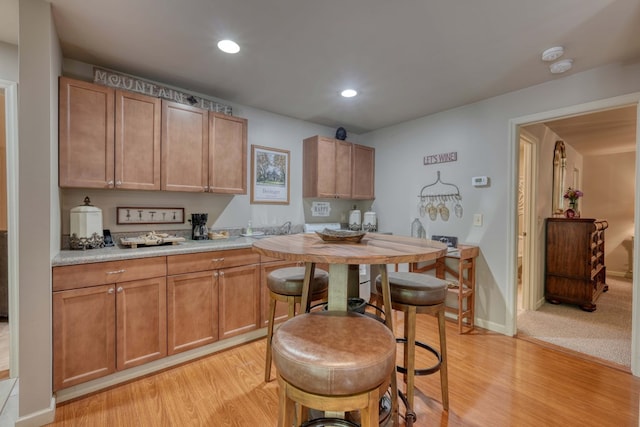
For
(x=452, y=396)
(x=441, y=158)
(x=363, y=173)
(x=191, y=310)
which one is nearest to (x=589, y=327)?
(x=452, y=396)

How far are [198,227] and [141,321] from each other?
0.93 meters

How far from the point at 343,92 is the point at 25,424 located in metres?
3.20

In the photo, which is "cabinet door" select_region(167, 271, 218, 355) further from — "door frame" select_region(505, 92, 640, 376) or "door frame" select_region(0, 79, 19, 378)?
"door frame" select_region(505, 92, 640, 376)

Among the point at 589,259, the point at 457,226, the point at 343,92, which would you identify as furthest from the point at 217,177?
the point at 589,259

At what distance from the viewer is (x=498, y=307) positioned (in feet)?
9.31

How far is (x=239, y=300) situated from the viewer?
98.1 inches

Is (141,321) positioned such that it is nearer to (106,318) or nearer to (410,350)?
(106,318)

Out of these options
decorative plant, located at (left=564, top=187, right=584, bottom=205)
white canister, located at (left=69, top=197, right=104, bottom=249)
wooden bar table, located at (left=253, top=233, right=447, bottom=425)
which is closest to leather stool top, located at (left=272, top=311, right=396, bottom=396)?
wooden bar table, located at (left=253, top=233, right=447, bottom=425)

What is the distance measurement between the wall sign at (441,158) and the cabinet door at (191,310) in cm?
267

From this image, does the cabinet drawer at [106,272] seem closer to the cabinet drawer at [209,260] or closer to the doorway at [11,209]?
the cabinet drawer at [209,260]

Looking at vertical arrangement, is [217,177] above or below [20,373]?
above

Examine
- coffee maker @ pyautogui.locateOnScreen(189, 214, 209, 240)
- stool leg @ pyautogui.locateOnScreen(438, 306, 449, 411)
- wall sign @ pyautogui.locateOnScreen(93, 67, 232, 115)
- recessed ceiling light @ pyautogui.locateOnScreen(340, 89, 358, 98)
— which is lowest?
stool leg @ pyautogui.locateOnScreen(438, 306, 449, 411)

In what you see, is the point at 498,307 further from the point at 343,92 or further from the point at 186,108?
the point at 186,108

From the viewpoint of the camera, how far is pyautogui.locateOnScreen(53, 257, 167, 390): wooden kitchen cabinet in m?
1.75
